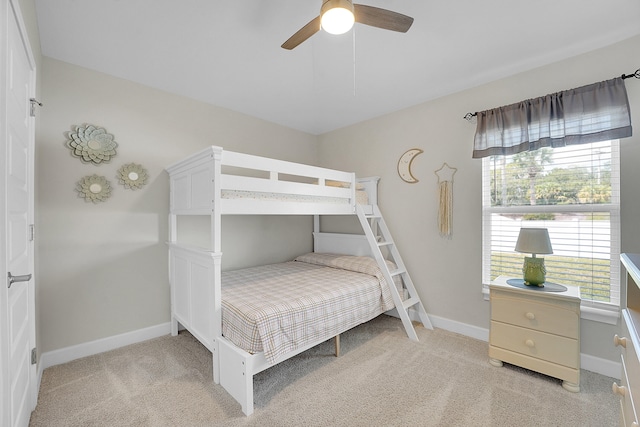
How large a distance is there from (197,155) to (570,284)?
315 centimetres

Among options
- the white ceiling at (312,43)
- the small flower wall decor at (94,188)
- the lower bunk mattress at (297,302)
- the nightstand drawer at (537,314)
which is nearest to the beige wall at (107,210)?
the small flower wall decor at (94,188)

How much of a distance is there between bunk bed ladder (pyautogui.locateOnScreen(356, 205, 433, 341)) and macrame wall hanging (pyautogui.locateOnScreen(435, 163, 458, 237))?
0.59m

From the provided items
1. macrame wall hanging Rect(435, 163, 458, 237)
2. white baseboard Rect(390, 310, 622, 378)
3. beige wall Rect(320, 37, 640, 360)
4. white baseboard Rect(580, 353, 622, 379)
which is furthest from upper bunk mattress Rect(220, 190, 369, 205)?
white baseboard Rect(580, 353, 622, 379)

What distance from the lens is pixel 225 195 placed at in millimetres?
2092

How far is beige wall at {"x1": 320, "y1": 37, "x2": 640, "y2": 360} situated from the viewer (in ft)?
6.60

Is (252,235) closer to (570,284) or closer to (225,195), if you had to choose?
(225,195)

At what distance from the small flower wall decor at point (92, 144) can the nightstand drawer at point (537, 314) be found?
11.5 ft

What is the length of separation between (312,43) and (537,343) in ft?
9.13

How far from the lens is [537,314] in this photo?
204 cm

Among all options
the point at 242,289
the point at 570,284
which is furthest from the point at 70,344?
the point at 570,284

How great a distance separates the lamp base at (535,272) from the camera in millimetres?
2119

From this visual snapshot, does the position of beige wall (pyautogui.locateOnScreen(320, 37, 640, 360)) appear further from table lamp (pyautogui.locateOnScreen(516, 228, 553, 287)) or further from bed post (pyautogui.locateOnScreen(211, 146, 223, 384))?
bed post (pyautogui.locateOnScreen(211, 146, 223, 384))

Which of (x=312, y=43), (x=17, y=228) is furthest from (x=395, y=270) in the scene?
(x=17, y=228)

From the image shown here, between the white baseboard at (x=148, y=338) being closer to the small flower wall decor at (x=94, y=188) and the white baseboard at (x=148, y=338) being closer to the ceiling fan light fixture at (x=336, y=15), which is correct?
the small flower wall decor at (x=94, y=188)
